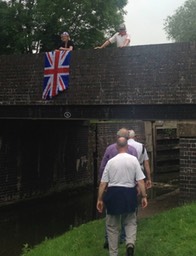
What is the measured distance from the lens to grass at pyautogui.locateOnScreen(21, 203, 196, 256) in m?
6.77

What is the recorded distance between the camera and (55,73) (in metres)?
13.1

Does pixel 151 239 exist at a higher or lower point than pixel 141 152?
lower

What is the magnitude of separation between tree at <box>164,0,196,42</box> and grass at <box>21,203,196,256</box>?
95.7ft

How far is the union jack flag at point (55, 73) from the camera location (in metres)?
12.9

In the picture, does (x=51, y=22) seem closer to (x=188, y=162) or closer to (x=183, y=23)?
(x=188, y=162)

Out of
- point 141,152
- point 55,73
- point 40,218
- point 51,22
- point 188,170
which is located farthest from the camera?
point 51,22

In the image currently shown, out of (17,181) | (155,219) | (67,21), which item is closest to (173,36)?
(67,21)

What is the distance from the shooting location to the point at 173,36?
38281mm

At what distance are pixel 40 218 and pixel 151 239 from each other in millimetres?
8592

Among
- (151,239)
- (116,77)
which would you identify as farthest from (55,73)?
(151,239)

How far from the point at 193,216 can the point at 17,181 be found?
1038cm

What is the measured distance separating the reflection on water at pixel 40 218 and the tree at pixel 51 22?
8683 mm

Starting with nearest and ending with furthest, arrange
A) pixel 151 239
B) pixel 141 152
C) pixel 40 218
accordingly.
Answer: pixel 151 239 → pixel 141 152 → pixel 40 218

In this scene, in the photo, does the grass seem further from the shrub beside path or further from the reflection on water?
the reflection on water
